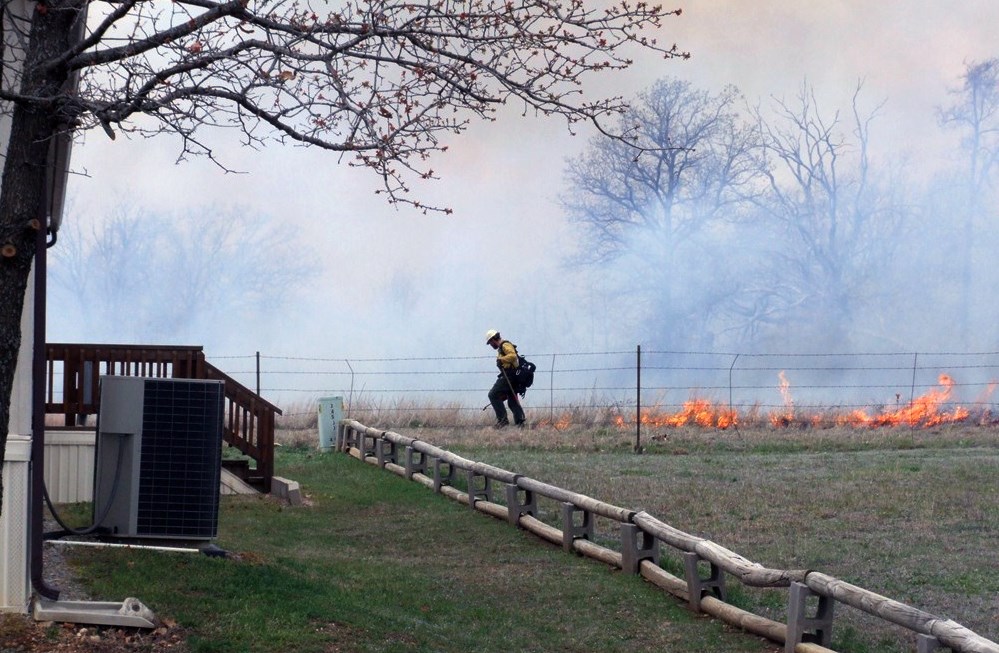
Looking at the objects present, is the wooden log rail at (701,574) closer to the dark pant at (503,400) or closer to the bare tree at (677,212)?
the dark pant at (503,400)

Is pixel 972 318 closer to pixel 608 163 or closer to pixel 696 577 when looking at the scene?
pixel 608 163

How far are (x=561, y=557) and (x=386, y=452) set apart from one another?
6.40m

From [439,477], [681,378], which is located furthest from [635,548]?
[681,378]

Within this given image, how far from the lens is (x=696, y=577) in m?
8.48

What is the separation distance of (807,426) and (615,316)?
23.3 meters

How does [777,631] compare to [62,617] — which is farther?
[777,631]

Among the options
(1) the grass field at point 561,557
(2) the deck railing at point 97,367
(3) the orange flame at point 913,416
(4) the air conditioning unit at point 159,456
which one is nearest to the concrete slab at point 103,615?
(1) the grass field at point 561,557

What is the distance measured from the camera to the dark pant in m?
20.5

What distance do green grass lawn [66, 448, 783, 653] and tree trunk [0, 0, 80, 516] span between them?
1894 mm

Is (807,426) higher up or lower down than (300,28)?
lower down

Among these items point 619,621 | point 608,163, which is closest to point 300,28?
point 619,621

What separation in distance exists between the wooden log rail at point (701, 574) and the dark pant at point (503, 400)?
583cm

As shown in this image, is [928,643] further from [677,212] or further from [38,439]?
[677,212]

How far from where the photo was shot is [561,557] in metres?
10.4
